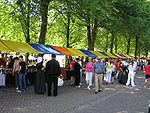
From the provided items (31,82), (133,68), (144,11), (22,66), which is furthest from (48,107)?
(144,11)

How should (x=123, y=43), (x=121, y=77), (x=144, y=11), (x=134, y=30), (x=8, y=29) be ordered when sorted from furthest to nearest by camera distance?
(x=123, y=43) < (x=8, y=29) < (x=134, y=30) < (x=144, y=11) < (x=121, y=77)

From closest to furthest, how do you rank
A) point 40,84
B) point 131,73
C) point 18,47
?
point 40,84 < point 18,47 < point 131,73

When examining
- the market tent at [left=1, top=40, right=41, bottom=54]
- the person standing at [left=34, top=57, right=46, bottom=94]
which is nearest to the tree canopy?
the market tent at [left=1, top=40, right=41, bottom=54]

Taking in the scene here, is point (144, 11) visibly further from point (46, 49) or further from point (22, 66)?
point (22, 66)

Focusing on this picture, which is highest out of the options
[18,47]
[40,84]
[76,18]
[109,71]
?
[76,18]

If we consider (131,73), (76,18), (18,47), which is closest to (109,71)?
(131,73)

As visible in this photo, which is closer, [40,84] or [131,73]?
[40,84]

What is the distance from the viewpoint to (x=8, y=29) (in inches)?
1145

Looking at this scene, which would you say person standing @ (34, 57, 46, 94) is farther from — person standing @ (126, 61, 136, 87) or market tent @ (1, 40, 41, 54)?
person standing @ (126, 61, 136, 87)

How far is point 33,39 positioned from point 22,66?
2304 cm

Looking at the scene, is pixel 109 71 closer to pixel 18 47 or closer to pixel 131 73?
pixel 131 73

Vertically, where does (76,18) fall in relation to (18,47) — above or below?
above

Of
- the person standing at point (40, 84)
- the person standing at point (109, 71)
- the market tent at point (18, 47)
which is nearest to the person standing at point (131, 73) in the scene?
the person standing at point (109, 71)

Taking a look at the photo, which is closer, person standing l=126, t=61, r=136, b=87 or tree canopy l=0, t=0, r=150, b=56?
person standing l=126, t=61, r=136, b=87
